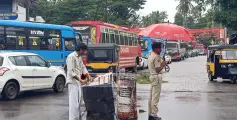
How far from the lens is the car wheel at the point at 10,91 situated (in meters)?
13.3

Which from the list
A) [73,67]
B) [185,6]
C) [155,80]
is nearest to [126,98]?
[155,80]

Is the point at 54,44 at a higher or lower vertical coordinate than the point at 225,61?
higher

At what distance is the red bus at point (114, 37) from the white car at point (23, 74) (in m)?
11.2

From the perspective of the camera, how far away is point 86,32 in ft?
87.9

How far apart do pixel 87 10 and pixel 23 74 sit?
41162mm

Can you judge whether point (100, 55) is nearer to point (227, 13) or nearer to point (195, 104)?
point (227, 13)

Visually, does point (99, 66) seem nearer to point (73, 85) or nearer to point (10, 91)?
point (10, 91)

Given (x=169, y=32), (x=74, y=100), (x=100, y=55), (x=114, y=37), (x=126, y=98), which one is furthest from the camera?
(x=114, y=37)

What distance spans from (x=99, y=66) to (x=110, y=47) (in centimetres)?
116

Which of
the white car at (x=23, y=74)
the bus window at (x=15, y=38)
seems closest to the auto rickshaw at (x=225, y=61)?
the white car at (x=23, y=74)

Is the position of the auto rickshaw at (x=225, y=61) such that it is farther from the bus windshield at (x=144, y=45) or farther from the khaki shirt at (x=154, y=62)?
the bus windshield at (x=144, y=45)

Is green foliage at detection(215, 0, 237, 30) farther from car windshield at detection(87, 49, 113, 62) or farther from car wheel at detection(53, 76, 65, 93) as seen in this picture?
car wheel at detection(53, 76, 65, 93)

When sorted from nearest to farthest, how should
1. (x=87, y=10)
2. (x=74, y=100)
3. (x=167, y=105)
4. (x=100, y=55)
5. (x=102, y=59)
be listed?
(x=74, y=100)
(x=167, y=105)
(x=102, y=59)
(x=100, y=55)
(x=87, y=10)

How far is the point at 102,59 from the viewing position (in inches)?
850
